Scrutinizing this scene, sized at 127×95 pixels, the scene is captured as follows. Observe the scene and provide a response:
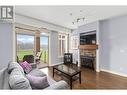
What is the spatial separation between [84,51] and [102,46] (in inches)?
44.2

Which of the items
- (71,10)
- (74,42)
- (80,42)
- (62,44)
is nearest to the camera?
(71,10)

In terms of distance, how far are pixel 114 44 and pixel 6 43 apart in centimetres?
Answer: 435

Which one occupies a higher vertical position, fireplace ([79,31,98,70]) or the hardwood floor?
fireplace ([79,31,98,70])

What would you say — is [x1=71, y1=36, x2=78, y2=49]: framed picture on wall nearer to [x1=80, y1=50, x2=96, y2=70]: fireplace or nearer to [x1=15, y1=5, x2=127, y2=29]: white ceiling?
[x1=80, y1=50, x2=96, y2=70]: fireplace

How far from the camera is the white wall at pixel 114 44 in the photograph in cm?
420

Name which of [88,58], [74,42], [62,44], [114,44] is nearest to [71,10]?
[114,44]

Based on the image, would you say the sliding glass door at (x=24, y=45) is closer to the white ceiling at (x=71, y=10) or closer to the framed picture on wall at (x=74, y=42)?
the white ceiling at (x=71, y=10)

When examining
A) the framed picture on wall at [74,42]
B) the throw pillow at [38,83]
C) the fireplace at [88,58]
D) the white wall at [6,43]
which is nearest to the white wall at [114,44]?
the fireplace at [88,58]

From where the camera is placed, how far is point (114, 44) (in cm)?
455

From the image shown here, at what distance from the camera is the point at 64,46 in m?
7.54

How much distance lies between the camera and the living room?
3516 millimetres

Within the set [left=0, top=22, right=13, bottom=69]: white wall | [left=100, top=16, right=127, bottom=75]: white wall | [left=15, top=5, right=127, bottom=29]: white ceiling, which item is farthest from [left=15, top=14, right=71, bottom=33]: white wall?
[left=100, top=16, right=127, bottom=75]: white wall

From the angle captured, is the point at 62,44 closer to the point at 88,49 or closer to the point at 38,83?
the point at 88,49
